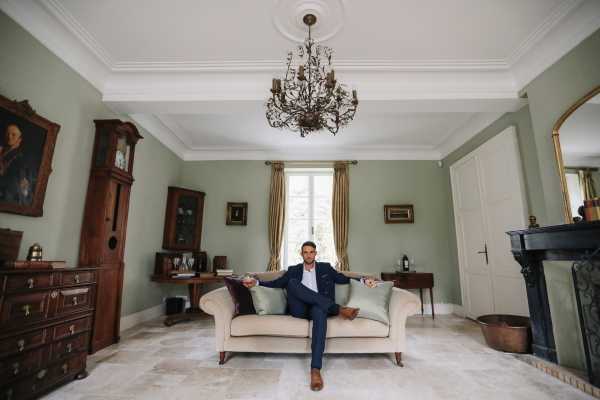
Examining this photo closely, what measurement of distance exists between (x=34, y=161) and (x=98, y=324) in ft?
5.67

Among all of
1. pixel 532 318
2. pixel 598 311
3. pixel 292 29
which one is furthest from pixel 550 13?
pixel 532 318

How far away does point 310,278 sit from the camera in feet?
9.78

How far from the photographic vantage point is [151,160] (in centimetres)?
446

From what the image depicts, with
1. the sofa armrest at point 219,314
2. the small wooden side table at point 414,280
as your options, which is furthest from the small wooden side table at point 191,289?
the small wooden side table at point 414,280

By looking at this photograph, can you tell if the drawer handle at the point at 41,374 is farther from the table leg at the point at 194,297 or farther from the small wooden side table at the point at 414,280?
the small wooden side table at the point at 414,280

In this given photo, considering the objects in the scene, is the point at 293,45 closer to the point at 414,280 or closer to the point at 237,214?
the point at 237,214

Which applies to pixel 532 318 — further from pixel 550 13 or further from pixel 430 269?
pixel 550 13

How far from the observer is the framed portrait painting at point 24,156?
2.21 metres

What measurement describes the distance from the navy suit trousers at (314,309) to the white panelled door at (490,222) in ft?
8.38

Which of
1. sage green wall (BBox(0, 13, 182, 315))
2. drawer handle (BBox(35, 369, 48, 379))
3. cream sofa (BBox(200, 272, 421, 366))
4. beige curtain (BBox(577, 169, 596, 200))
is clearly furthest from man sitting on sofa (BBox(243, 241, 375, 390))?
beige curtain (BBox(577, 169, 596, 200))

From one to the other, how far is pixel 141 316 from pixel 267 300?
2.51m

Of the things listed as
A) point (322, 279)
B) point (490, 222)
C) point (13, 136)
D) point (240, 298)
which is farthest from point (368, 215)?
point (13, 136)

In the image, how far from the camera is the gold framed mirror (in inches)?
94.7

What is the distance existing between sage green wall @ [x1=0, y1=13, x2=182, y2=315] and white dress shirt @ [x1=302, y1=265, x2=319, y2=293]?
8.00 feet
